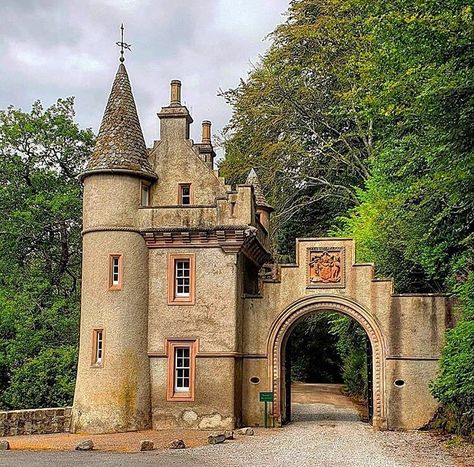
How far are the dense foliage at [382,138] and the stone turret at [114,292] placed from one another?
24.4 ft

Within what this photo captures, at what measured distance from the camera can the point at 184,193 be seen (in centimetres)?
2497

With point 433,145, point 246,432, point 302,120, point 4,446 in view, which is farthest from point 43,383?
point 433,145

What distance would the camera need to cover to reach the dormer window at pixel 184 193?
24844 mm

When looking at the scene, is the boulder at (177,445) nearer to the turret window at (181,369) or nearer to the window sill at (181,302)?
the turret window at (181,369)

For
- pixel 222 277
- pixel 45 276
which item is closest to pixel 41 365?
pixel 45 276

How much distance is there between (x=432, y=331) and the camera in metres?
23.7

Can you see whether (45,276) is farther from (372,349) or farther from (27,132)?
(372,349)

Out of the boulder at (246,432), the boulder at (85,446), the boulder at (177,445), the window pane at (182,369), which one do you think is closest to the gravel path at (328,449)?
the boulder at (246,432)

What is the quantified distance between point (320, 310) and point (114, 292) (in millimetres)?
6492

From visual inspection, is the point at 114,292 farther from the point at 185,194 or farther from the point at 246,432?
the point at 246,432

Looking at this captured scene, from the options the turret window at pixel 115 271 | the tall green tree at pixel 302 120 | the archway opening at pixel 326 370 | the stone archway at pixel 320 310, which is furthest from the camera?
the tall green tree at pixel 302 120

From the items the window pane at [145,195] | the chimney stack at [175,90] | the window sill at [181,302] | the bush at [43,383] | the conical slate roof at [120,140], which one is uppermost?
the chimney stack at [175,90]

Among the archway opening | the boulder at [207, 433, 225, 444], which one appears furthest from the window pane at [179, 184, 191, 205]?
the boulder at [207, 433, 225, 444]

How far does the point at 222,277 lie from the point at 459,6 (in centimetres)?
1128
